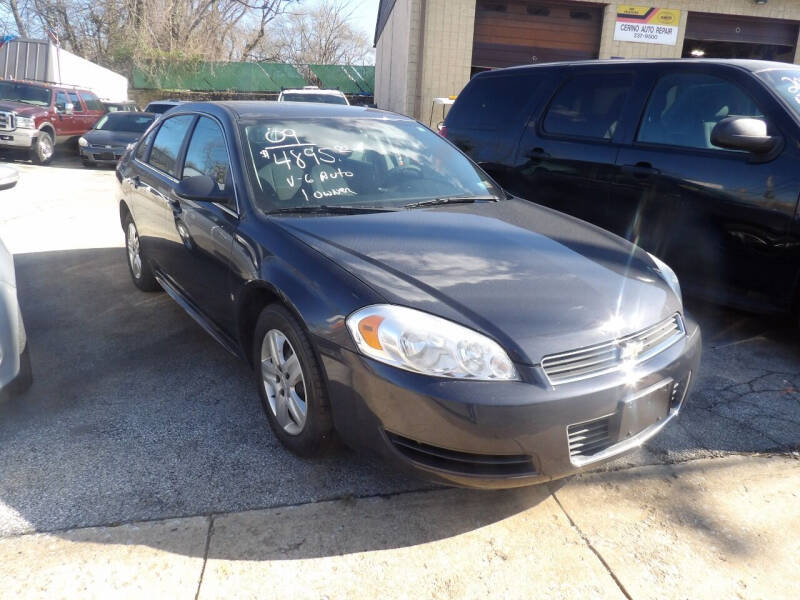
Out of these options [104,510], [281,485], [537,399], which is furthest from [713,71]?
[104,510]

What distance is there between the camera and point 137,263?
5059 mm

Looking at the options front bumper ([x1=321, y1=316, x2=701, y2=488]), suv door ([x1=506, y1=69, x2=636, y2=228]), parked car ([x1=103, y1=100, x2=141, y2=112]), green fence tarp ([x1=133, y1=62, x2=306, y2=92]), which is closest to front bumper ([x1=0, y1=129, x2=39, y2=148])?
parked car ([x1=103, y1=100, x2=141, y2=112])

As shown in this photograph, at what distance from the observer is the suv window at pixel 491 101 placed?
5.43 m

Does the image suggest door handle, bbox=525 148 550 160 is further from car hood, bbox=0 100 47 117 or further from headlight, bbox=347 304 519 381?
car hood, bbox=0 100 47 117

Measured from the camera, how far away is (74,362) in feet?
12.6

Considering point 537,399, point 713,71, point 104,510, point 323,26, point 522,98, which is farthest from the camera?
point 323,26

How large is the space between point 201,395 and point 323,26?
4823 centimetres

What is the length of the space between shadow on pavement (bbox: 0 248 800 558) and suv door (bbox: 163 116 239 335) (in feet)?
1.45

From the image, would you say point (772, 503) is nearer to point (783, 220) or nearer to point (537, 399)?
point (537, 399)

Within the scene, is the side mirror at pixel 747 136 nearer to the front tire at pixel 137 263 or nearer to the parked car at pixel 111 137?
the front tire at pixel 137 263

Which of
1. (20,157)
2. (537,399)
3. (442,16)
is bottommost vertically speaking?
(20,157)

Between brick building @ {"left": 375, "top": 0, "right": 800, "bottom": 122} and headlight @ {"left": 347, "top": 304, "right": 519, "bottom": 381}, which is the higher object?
brick building @ {"left": 375, "top": 0, "right": 800, "bottom": 122}

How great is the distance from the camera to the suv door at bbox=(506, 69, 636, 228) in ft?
15.5

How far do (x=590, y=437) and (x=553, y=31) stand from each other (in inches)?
586
